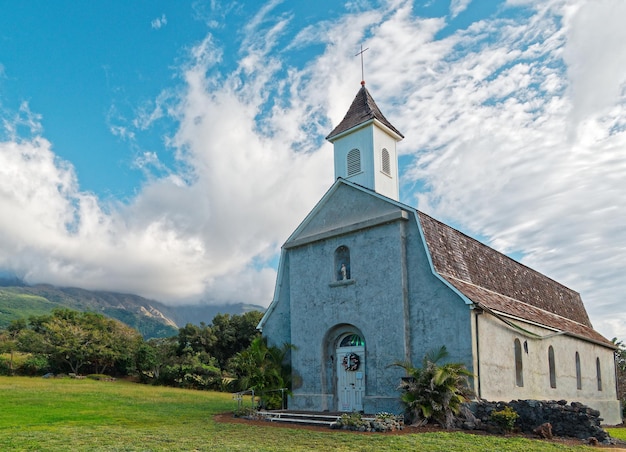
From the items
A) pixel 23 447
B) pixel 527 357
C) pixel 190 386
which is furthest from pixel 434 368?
pixel 190 386

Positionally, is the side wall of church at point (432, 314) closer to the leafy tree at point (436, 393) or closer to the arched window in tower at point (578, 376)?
the leafy tree at point (436, 393)

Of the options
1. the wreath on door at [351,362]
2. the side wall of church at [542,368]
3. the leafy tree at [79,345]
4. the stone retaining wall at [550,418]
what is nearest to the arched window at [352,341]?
the wreath on door at [351,362]

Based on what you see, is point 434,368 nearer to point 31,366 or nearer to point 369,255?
point 369,255

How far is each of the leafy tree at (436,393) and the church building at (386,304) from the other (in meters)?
0.83

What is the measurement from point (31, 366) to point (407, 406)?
38.7 m

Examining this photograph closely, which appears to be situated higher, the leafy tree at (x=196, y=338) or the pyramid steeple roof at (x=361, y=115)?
the pyramid steeple roof at (x=361, y=115)

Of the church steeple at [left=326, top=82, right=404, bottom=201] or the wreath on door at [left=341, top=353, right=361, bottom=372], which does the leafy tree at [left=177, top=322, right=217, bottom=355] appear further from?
the church steeple at [left=326, top=82, right=404, bottom=201]

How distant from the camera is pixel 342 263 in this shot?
21969 millimetres

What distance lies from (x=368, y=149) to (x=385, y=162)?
106 cm

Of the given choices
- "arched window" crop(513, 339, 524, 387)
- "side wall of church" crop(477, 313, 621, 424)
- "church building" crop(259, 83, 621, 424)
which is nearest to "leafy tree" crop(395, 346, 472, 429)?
"church building" crop(259, 83, 621, 424)

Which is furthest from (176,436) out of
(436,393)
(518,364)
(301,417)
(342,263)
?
(518,364)

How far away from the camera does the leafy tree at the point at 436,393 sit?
1611 centimetres

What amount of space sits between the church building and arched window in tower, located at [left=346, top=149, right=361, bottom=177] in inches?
1.9

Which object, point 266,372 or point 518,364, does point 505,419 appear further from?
point 266,372
